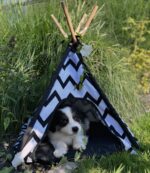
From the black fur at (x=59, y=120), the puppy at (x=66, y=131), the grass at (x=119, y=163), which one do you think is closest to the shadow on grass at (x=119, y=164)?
the grass at (x=119, y=163)

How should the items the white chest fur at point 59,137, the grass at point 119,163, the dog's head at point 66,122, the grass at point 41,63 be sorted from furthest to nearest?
1. the grass at point 41,63
2. the white chest fur at point 59,137
3. the dog's head at point 66,122
4. the grass at point 119,163

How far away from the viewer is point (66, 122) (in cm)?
429

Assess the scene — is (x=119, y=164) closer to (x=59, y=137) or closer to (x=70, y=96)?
(x=59, y=137)

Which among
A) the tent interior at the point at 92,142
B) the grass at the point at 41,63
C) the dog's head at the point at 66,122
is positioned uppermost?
the grass at the point at 41,63

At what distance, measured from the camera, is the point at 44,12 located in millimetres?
5398

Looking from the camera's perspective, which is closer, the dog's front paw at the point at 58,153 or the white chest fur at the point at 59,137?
the dog's front paw at the point at 58,153

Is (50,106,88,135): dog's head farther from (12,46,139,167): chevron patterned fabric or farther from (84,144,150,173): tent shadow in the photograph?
(84,144,150,173): tent shadow

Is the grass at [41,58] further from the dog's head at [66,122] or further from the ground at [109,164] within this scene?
the ground at [109,164]

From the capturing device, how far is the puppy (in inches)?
169

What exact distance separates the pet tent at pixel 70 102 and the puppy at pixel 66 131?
0.07m

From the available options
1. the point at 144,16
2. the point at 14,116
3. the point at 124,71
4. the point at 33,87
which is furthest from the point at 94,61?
the point at 144,16

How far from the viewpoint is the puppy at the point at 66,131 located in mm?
4297

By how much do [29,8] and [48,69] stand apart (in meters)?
0.81

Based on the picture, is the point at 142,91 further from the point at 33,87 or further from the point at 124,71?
the point at 33,87
